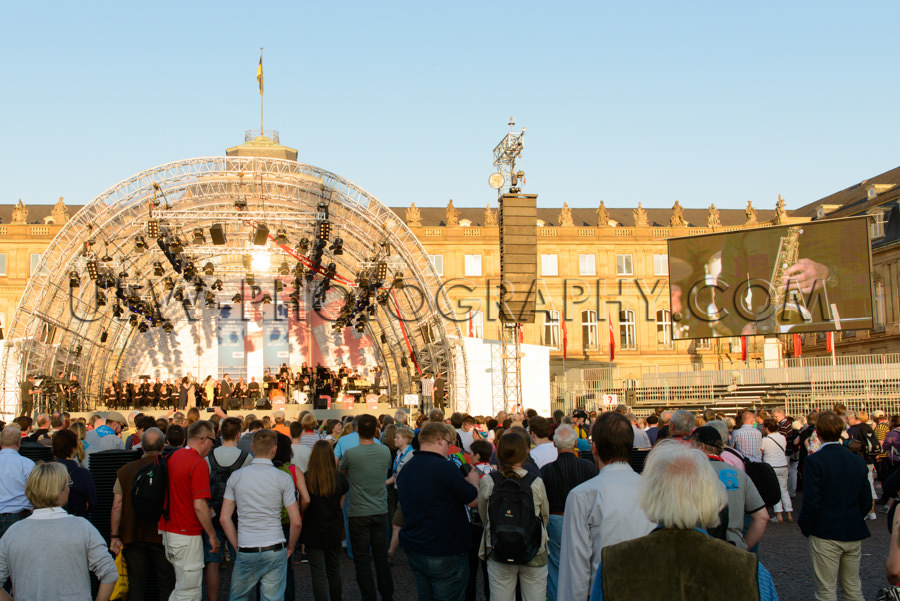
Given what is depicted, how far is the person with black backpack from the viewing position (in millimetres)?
5547

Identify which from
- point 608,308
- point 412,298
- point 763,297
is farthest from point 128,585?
point 608,308

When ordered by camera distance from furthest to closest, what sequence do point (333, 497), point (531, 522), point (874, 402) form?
point (874, 402)
point (333, 497)
point (531, 522)

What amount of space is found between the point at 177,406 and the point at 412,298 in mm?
10149

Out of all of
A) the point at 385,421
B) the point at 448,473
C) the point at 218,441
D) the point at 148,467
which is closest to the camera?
the point at 448,473

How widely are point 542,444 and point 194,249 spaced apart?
28586 mm

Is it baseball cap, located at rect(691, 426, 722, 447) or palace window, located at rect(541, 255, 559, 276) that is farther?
palace window, located at rect(541, 255, 559, 276)

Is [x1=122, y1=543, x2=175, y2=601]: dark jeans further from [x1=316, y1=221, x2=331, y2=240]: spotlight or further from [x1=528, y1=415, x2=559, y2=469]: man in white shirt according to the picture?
[x1=316, y1=221, x2=331, y2=240]: spotlight

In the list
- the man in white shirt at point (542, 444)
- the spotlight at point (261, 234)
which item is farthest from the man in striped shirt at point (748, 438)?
the spotlight at point (261, 234)

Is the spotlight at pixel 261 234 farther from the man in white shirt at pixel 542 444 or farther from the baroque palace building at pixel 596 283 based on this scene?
the baroque palace building at pixel 596 283

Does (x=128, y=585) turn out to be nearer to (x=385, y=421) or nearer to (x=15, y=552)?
(x=15, y=552)

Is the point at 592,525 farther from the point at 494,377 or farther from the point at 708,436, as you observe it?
the point at 494,377

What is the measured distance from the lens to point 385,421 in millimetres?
11781

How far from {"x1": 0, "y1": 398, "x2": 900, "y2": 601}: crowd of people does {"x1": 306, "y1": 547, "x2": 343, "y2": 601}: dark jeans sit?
0.01m

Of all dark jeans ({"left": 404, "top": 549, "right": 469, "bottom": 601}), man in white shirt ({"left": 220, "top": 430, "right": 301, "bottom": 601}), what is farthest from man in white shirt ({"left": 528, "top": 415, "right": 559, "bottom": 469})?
man in white shirt ({"left": 220, "top": 430, "right": 301, "bottom": 601})
